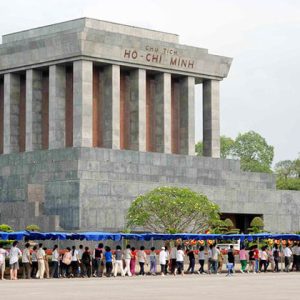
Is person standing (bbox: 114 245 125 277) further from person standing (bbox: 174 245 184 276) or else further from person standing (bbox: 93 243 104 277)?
person standing (bbox: 174 245 184 276)

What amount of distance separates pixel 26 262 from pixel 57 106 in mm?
25761

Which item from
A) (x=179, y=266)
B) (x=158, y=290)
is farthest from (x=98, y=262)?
(x=158, y=290)

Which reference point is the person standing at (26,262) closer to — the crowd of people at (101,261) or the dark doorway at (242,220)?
the crowd of people at (101,261)

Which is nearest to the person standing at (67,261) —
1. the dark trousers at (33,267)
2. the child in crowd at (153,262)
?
the dark trousers at (33,267)

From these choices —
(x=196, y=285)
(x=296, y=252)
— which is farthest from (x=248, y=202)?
(x=196, y=285)

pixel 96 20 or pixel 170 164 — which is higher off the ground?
pixel 96 20

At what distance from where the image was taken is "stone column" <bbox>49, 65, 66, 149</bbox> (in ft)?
225

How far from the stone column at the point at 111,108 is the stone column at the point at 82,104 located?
1940 millimetres

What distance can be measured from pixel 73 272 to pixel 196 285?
1085 centimetres

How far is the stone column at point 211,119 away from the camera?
75.6 meters

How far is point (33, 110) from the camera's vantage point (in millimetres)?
71000

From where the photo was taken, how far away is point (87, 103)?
6725cm

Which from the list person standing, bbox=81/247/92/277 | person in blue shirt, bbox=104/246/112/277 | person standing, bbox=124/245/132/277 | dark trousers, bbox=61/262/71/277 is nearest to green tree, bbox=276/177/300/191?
person standing, bbox=124/245/132/277

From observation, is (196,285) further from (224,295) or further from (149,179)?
(149,179)
